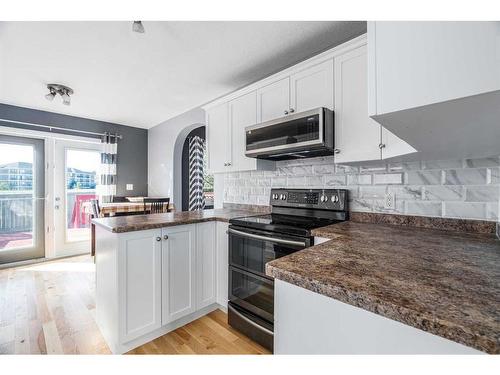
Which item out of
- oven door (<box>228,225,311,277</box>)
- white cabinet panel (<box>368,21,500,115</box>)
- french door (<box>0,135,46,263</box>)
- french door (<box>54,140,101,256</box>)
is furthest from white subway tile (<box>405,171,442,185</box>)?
french door (<box>0,135,46,263</box>)

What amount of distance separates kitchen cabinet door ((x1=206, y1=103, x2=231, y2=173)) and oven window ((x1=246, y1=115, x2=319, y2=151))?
460 mm

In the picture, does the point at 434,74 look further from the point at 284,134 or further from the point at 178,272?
the point at 178,272

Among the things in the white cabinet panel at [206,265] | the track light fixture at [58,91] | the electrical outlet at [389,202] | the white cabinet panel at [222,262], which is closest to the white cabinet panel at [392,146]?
the electrical outlet at [389,202]

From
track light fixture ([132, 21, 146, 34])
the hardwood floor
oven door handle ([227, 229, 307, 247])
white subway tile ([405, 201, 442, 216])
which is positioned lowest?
the hardwood floor

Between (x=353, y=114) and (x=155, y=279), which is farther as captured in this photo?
(x=155, y=279)

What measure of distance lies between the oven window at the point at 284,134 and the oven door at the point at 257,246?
691 millimetres

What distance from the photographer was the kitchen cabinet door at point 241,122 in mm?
2328

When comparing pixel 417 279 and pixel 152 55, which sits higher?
pixel 152 55

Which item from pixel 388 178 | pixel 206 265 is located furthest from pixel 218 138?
pixel 388 178

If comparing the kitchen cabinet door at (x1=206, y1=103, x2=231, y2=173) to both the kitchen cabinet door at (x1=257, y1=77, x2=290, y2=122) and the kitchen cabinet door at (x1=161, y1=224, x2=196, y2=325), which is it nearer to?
the kitchen cabinet door at (x1=257, y1=77, x2=290, y2=122)

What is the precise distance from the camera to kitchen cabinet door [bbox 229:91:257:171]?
7.64 feet

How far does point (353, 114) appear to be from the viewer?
168 centimetres

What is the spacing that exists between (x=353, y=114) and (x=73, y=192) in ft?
14.5

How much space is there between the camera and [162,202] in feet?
12.1
